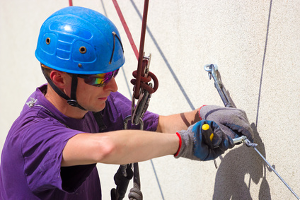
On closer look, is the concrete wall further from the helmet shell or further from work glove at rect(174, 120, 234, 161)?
the helmet shell

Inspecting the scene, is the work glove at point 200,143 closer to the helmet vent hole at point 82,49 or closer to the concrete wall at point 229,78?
the concrete wall at point 229,78

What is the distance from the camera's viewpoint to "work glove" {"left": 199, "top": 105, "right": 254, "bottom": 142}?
1.49 m

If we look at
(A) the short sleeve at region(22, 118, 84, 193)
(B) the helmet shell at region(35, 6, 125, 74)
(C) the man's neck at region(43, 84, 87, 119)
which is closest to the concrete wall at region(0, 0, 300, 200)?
(B) the helmet shell at region(35, 6, 125, 74)

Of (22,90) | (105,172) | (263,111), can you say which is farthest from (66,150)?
(22,90)

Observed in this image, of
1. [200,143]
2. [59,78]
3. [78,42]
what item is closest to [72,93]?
[59,78]

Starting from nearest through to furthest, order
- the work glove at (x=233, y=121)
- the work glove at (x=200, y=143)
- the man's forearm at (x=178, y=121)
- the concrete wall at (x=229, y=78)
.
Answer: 1. the work glove at (x=200, y=143)
2. the concrete wall at (x=229, y=78)
3. the work glove at (x=233, y=121)
4. the man's forearm at (x=178, y=121)

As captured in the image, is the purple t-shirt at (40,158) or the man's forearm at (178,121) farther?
the man's forearm at (178,121)

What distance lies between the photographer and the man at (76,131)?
3.54 ft

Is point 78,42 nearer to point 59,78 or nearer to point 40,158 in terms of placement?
point 59,78

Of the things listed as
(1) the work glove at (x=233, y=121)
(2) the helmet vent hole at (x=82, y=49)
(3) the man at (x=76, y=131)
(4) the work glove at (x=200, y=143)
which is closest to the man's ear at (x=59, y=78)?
(3) the man at (x=76, y=131)

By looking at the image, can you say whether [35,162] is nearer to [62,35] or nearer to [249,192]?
[62,35]

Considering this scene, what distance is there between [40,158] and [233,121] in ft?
2.58

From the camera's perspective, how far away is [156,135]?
1.14 metres

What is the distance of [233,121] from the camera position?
149 cm
